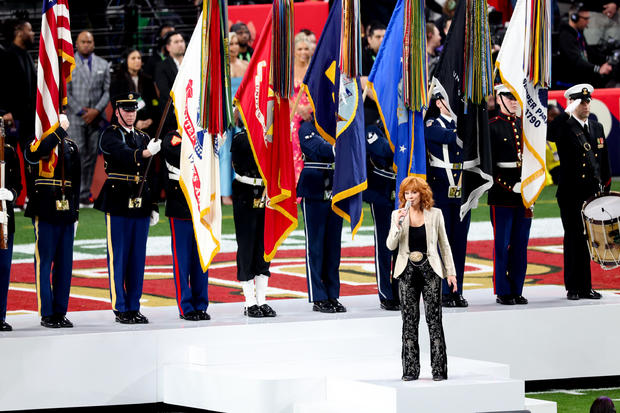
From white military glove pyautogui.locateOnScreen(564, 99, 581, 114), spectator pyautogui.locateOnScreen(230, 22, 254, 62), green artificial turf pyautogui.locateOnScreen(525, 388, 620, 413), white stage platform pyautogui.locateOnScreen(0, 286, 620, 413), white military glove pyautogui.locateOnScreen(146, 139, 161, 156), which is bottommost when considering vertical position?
green artificial turf pyautogui.locateOnScreen(525, 388, 620, 413)

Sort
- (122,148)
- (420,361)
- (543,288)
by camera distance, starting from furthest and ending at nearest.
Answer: (543,288)
(122,148)
(420,361)

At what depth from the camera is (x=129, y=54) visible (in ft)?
59.6

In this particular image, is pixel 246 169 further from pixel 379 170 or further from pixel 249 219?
pixel 379 170

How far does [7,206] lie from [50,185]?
1.26 ft

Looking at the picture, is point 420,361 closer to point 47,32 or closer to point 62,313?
point 62,313

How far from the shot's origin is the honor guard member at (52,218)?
10.4 m

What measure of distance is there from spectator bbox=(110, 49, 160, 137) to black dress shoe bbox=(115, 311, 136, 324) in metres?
7.49

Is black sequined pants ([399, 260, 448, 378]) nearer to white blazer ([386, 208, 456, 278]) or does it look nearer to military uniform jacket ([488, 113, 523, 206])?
white blazer ([386, 208, 456, 278])

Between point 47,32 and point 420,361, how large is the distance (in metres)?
4.00

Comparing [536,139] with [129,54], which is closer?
[536,139]

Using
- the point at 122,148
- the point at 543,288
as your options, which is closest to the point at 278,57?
the point at 122,148

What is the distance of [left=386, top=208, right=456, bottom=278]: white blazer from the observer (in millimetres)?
9102

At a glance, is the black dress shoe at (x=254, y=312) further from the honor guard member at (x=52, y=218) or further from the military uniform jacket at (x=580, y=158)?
the military uniform jacket at (x=580, y=158)

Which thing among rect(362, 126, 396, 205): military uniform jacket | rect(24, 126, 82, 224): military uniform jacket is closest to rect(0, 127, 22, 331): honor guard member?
rect(24, 126, 82, 224): military uniform jacket
